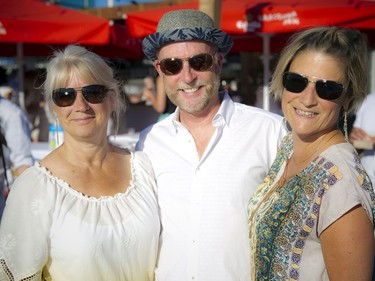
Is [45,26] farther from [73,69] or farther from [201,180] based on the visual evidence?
[201,180]

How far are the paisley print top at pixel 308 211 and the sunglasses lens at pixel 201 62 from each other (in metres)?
0.88

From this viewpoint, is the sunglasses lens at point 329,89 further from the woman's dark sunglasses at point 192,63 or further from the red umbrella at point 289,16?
the red umbrella at point 289,16

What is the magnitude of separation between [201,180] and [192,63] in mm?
645

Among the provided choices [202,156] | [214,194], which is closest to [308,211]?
[214,194]

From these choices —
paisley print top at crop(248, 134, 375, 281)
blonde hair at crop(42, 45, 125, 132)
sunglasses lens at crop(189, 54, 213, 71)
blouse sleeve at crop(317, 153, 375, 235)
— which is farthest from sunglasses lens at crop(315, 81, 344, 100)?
blonde hair at crop(42, 45, 125, 132)

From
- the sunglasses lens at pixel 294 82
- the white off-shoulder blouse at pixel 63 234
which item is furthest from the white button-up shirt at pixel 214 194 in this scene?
the sunglasses lens at pixel 294 82

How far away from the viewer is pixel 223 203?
2.34 meters

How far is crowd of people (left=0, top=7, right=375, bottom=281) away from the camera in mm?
1741

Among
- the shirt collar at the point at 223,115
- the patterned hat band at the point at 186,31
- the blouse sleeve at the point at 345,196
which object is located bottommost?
the blouse sleeve at the point at 345,196

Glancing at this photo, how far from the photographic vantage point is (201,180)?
2.39m

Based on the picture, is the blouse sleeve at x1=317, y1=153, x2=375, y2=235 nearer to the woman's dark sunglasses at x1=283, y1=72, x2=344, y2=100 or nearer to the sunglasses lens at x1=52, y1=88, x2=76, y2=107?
the woman's dark sunglasses at x1=283, y1=72, x2=344, y2=100

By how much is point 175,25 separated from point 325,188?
1278 mm

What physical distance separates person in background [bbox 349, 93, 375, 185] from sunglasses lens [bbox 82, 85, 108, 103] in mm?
3035

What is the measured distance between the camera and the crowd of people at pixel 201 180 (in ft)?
5.71
